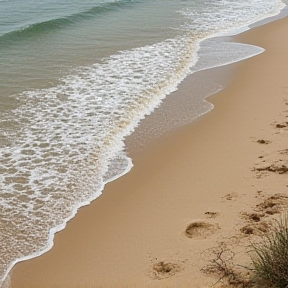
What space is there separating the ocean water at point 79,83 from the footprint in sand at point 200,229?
1.40m

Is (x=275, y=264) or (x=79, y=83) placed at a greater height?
(x=79, y=83)

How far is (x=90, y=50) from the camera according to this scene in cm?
1313

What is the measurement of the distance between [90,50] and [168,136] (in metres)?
5.80

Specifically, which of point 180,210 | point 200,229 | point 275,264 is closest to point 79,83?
point 180,210

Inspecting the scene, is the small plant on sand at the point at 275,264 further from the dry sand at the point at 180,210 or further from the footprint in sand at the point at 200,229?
the footprint in sand at the point at 200,229

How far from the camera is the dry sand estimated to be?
5016 mm

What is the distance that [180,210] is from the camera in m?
5.93

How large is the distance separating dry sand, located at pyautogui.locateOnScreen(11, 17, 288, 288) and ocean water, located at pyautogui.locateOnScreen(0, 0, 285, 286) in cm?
32

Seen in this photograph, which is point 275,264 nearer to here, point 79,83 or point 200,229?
point 200,229

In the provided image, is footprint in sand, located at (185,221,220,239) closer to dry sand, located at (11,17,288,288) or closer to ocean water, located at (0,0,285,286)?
dry sand, located at (11,17,288,288)

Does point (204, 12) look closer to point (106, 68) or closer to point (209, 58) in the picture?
point (209, 58)

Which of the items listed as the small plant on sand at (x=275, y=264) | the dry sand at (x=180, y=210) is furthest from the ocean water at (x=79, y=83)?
the small plant on sand at (x=275, y=264)

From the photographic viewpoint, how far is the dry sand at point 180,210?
16.5 feet

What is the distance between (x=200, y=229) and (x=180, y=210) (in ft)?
1.61
